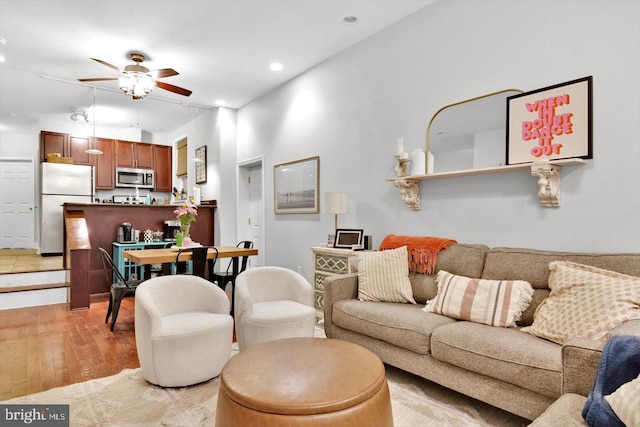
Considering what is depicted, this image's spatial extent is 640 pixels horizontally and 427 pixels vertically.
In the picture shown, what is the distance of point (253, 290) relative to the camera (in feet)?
10.4

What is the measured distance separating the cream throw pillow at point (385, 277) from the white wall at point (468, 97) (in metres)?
0.54

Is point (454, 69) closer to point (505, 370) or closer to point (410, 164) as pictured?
point (410, 164)

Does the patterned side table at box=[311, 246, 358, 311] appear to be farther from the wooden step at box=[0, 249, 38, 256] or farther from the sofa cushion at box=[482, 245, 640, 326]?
the wooden step at box=[0, 249, 38, 256]

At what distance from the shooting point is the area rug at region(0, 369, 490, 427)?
6.75 feet

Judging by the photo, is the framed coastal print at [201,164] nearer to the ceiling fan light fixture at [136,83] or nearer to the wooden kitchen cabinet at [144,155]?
the wooden kitchen cabinet at [144,155]

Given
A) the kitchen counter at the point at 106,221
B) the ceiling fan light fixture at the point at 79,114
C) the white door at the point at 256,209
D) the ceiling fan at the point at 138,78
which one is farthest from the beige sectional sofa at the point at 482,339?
the ceiling fan light fixture at the point at 79,114

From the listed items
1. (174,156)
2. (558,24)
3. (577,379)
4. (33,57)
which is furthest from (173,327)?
(174,156)

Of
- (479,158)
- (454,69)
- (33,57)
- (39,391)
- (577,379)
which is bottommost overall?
(39,391)

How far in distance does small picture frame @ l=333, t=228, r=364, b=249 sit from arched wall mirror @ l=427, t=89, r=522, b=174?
1025mm

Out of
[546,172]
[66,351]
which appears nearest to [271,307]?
[66,351]

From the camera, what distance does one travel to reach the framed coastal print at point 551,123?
8.13 ft

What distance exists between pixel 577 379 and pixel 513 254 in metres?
1.22

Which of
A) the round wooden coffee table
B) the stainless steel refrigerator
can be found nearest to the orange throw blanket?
the round wooden coffee table

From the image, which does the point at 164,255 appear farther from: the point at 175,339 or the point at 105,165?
the point at 105,165
